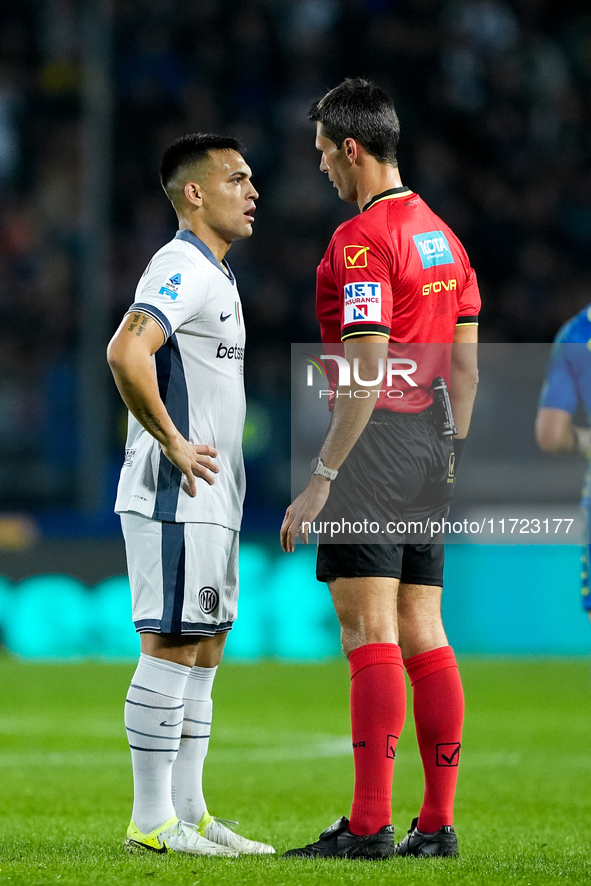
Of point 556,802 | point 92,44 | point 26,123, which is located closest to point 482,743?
point 556,802

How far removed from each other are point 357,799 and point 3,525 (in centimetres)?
781

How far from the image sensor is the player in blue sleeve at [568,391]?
4.68m

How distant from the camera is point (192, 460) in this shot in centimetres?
380

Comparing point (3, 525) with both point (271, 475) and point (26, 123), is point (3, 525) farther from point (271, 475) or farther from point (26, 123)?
point (26, 123)

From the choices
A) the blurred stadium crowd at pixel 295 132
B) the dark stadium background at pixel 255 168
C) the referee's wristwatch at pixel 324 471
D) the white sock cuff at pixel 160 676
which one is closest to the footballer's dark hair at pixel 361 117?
the referee's wristwatch at pixel 324 471

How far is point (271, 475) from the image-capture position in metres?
11.3

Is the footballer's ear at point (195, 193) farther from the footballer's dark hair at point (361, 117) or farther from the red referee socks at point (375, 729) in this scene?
the red referee socks at point (375, 729)

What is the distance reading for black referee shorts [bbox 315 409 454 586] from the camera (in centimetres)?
383

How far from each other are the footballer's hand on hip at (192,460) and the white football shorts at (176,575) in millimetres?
147

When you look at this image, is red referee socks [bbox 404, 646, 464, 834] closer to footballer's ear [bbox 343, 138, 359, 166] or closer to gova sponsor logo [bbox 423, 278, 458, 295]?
gova sponsor logo [bbox 423, 278, 458, 295]

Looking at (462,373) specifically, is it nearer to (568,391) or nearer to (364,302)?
(364,302)

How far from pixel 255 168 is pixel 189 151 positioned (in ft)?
35.4

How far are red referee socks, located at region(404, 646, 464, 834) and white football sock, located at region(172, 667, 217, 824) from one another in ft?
2.22

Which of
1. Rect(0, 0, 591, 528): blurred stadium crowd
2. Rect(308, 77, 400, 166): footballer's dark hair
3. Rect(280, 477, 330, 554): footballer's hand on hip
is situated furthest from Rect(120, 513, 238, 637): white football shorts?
Rect(0, 0, 591, 528): blurred stadium crowd
